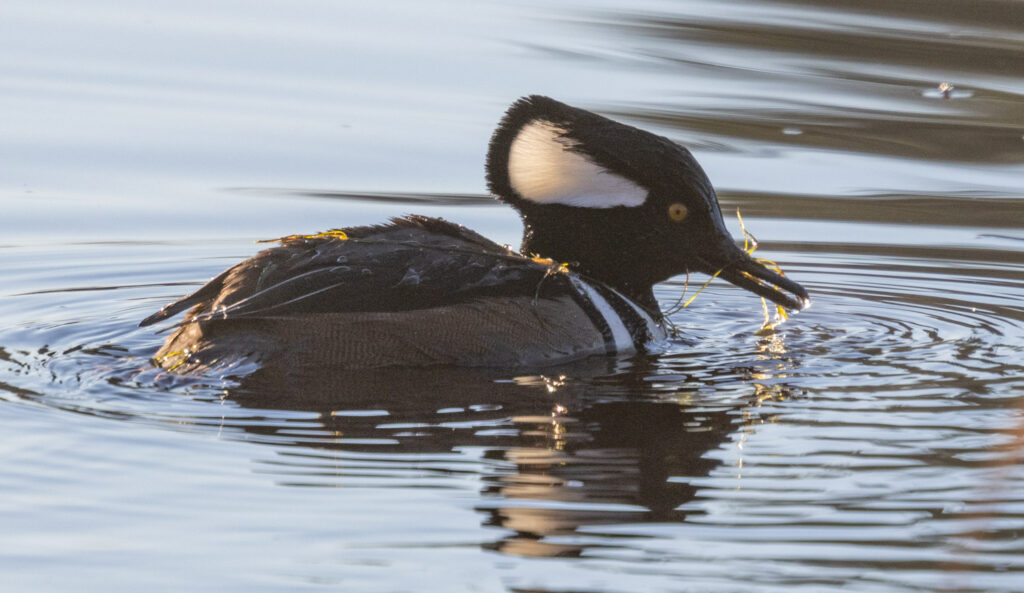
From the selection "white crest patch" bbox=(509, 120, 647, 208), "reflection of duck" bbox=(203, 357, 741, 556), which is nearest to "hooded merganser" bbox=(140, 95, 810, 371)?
"white crest patch" bbox=(509, 120, 647, 208)

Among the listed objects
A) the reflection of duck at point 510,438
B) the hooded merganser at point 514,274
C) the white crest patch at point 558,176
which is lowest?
the reflection of duck at point 510,438

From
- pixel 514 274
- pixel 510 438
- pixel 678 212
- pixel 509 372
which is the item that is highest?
pixel 678 212

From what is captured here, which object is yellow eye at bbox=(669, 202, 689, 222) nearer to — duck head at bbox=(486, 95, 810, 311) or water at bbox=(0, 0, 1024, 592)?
duck head at bbox=(486, 95, 810, 311)

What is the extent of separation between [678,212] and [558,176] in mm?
617

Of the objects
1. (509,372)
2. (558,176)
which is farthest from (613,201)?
(509,372)

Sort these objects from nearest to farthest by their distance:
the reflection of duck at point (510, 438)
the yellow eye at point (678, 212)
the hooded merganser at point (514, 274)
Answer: the reflection of duck at point (510, 438)
the hooded merganser at point (514, 274)
the yellow eye at point (678, 212)

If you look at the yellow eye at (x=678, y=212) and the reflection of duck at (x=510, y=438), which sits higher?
the yellow eye at (x=678, y=212)

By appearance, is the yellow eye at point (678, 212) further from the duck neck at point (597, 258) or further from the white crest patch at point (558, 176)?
the duck neck at point (597, 258)

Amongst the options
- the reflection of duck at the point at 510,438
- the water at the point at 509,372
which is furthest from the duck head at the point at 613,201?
the reflection of duck at the point at 510,438

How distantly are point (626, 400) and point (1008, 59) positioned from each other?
9.38 m

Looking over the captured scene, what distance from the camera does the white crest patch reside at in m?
7.70

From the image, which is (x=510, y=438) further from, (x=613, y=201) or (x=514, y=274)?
(x=613, y=201)

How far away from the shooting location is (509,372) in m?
7.01

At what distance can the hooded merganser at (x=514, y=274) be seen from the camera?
6.86m
